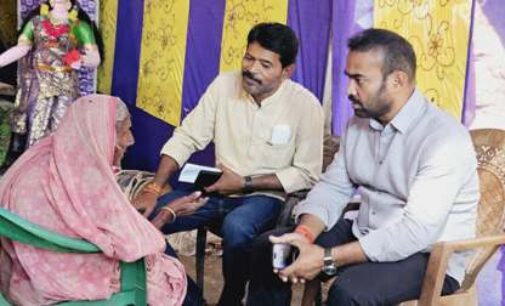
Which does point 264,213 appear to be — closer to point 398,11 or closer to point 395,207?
point 395,207

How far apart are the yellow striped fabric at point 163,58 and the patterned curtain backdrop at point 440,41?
2.27 metres

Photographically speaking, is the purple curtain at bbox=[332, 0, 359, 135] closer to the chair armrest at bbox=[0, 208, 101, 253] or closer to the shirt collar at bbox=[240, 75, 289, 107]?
the shirt collar at bbox=[240, 75, 289, 107]

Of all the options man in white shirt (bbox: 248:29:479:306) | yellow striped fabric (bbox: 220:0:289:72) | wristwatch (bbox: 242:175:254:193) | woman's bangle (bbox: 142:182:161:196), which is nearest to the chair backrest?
man in white shirt (bbox: 248:29:479:306)

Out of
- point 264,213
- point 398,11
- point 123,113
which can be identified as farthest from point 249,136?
point 123,113

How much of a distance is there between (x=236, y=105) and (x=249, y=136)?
155 millimetres

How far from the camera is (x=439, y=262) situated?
7.55 ft

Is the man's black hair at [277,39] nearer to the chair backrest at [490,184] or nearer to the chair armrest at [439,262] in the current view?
the chair backrest at [490,184]

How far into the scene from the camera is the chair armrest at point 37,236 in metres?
1.98

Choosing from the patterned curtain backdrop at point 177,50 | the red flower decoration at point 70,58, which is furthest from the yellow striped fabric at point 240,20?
the red flower decoration at point 70,58

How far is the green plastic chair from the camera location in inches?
78.3

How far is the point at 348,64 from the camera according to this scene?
250 cm

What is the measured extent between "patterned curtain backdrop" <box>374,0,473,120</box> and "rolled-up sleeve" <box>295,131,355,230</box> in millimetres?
588

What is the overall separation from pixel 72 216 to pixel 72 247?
0.27 feet

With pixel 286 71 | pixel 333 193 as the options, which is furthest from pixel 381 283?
pixel 286 71
